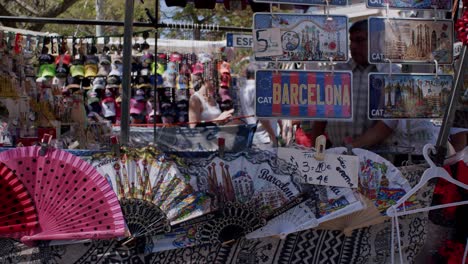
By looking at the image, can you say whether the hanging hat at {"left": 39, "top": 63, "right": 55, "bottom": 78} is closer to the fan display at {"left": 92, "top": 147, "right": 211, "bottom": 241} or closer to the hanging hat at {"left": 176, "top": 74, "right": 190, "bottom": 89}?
the hanging hat at {"left": 176, "top": 74, "right": 190, "bottom": 89}

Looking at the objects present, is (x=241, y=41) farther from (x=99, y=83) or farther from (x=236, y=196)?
(x=99, y=83)

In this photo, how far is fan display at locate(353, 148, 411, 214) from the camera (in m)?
3.46

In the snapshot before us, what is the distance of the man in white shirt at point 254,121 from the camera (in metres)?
5.81

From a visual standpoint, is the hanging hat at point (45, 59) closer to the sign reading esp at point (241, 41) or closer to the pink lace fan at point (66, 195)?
the sign reading esp at point (241, 41)

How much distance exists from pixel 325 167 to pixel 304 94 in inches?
15.6

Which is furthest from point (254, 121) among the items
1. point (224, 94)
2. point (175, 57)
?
point (175, 57)

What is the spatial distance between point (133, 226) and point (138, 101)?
5834 mm

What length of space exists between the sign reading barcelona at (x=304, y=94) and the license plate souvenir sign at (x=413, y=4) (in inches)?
16.4

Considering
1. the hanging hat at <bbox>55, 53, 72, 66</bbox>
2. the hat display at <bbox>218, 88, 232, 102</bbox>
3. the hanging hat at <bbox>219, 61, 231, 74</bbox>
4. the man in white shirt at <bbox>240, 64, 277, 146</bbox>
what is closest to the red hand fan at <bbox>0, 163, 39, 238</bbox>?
the man in white shirt at <bbox>240, 64, 277, 146</bbox>

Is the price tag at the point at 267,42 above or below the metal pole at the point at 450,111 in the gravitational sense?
above

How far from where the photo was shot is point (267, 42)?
3535mm

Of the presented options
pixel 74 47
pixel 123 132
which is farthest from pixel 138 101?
pixel 123 132

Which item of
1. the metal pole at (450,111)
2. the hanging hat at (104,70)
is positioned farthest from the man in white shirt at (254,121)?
the hanging hat at (104,70)

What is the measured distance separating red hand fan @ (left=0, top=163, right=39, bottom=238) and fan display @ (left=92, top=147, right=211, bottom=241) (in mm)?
362
